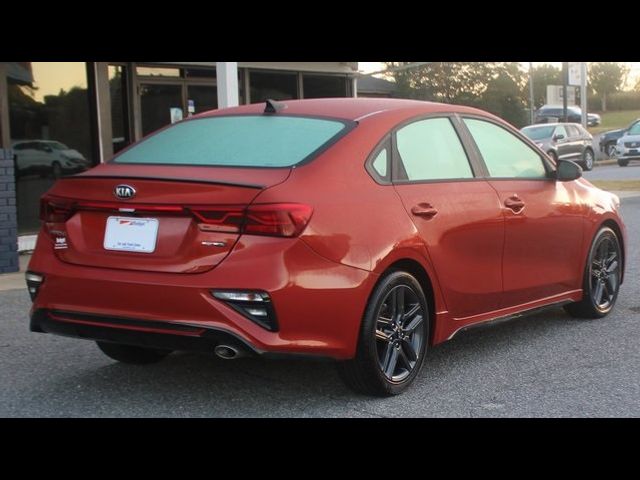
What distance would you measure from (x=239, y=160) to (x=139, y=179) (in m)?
0.50

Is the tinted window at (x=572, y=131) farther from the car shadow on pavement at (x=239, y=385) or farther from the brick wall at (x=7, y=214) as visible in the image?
the car shadow on pavement at (x=239, y=385)

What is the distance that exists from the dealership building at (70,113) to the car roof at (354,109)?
466 cm

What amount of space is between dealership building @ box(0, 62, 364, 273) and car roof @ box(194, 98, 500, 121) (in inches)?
184

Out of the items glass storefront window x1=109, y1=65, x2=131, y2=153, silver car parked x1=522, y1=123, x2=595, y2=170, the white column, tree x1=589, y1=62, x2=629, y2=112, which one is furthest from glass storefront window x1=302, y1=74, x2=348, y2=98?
tree x1=589, y1=62, x2=629, y2=112

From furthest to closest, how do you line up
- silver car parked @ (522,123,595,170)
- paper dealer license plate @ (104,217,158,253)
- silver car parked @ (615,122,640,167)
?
silver car parked @ (615,122,640,167)
silver car parked @ (522,123,595,170)
paper dealer license plate @ (104,217,158,253)

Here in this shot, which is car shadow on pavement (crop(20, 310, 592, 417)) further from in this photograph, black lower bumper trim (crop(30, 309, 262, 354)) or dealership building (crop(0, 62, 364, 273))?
dealership building (crop(0, 62, 364, 273))

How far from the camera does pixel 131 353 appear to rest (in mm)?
5125

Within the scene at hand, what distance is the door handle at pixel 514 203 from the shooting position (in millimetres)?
5359

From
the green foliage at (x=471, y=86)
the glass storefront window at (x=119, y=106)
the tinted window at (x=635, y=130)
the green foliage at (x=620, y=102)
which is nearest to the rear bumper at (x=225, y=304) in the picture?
the glass storefront window at (x=119, y=106)

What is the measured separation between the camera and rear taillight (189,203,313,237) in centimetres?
390

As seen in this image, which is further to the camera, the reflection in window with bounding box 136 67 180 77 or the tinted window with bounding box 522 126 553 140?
the tinted window with bounding box 522 126 553 140

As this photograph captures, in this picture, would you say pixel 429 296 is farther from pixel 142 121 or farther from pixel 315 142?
pixel 142 121

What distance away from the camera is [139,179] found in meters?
4.15

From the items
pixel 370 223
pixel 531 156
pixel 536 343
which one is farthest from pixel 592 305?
pixel 370 223
